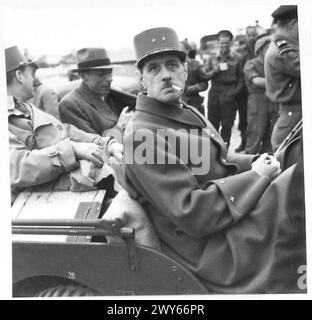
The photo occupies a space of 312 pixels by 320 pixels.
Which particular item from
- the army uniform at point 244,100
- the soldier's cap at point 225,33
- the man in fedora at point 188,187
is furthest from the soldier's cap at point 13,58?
the army uniform at point 244,100

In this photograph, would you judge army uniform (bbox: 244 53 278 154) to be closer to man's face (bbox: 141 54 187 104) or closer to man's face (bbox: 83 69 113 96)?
man's face (bbox: 141 54 187 104)

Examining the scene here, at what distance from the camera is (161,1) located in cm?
234

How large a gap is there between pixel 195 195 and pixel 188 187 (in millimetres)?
44

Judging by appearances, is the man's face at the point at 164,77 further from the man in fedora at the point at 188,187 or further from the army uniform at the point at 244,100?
the army uniform at the point at 244,100

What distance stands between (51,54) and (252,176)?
1.05m

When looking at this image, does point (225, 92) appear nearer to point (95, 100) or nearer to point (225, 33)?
point (225, 33)

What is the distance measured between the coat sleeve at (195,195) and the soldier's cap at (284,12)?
762 millimetres

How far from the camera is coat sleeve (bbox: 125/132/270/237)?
6.66 feet

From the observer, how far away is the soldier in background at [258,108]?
2408 mm

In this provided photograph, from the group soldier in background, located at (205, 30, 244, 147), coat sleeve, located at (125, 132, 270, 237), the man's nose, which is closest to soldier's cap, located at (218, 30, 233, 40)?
soldier in background, located at (205, 30, 244, 147)

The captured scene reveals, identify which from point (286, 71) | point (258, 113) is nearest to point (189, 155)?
point (258, 113)

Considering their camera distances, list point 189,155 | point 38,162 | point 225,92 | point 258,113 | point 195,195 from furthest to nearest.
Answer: point 225,92, point 258,113, point 38,162, point 189,155, point 195,195

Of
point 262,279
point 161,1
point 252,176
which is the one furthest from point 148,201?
point 161,1

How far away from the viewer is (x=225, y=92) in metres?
2.68
